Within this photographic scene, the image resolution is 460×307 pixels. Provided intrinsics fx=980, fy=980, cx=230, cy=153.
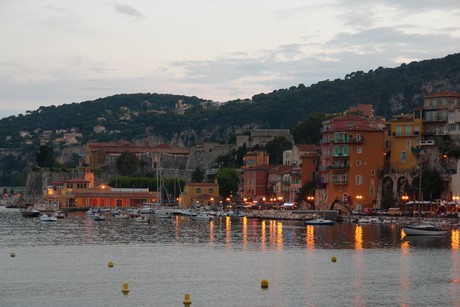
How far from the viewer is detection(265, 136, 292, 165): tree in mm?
163750

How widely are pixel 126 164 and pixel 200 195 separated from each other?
3883 centimetres

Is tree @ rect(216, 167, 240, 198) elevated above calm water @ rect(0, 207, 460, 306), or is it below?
above

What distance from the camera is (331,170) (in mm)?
107625

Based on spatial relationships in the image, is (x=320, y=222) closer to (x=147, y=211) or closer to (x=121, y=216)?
(x=121, y=216)

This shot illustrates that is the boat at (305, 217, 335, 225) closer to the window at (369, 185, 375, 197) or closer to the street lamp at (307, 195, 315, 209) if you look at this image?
the window at (369, 185, 375, 197)

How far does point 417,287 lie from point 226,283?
8.77 meters

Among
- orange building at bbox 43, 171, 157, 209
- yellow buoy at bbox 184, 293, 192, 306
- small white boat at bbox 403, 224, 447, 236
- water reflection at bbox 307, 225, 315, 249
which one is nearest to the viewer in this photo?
yellow buoy at bbox 184, 293, 192, 306

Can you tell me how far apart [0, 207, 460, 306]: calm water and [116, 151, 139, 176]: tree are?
97.3 meters

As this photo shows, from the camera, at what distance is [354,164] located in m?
106

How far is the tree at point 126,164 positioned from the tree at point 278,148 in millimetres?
28201

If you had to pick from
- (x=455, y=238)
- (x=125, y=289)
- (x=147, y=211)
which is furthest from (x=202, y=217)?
(x=125, y=289)

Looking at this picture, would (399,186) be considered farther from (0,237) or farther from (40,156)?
(40,156)

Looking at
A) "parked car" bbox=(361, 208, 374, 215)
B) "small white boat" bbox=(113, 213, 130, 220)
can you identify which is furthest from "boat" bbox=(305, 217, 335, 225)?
"small white boat" bbox=(113, 213, 130, 220)

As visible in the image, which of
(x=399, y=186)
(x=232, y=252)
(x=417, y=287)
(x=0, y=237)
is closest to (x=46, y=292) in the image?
(x=417, y=287)
